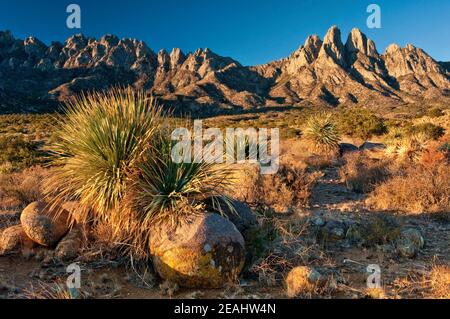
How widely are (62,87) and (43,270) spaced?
8840 centimetres

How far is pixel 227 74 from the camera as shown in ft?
379

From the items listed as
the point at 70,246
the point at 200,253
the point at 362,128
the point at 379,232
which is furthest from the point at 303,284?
the point at 362,128

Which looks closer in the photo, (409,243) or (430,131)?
(409,243)

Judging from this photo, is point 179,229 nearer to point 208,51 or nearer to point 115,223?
point 115,223

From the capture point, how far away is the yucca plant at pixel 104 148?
5320 millimetres

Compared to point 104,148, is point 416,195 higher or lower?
lower

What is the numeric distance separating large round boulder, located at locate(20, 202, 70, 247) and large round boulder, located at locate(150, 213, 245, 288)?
1.87 metres

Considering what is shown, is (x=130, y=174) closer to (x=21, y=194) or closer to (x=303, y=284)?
(x=303, y=284)

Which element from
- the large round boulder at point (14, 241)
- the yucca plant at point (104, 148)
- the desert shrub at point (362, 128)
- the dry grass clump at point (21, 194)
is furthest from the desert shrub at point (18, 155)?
the desert shrub at point (362, 128)

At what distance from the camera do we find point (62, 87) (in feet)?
279

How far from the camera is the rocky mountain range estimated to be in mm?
91188

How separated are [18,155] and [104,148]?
536 inches

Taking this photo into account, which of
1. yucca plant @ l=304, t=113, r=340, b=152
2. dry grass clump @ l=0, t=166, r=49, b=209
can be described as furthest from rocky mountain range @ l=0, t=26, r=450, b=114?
dry grass clump @ l=0, t=166, r=49, b=209
